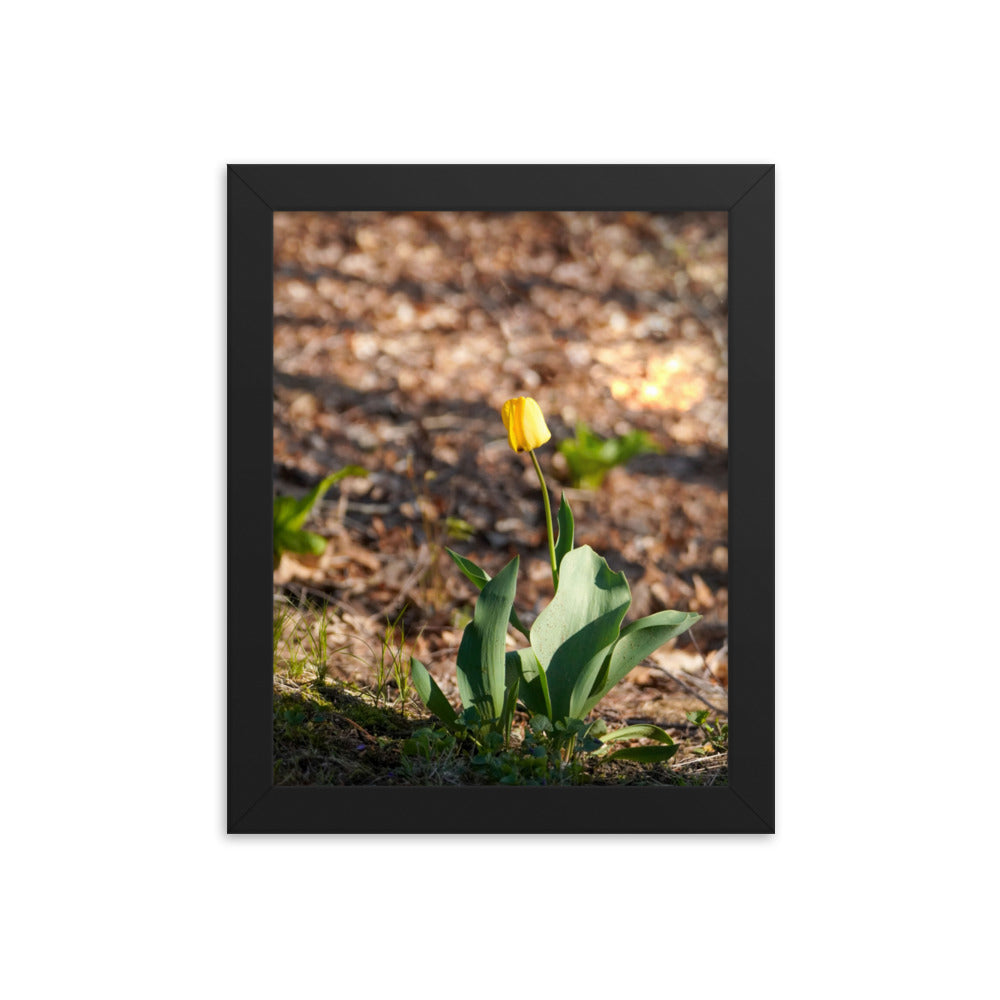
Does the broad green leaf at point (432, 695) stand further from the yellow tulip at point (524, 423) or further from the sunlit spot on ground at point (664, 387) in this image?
the sunlit spot on ground at point (664, 387)

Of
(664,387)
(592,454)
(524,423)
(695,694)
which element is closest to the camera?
(524,423)

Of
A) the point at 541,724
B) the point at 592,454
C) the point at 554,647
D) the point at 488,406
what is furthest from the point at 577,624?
the point at 488,406

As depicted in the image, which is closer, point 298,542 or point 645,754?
point 645,754

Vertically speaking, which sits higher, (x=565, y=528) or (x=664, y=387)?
(x=664, y=387)

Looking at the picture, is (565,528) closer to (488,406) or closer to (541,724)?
(541,724)

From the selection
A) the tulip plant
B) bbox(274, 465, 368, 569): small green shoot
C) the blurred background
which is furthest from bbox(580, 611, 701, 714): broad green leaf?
bbox(274, 465, 368, 569): small green shoot

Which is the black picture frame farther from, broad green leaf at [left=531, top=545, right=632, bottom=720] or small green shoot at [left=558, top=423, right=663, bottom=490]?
small green shoot at [left=558, top=423, right=663, bottom=490]
